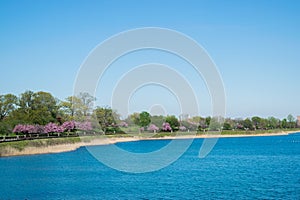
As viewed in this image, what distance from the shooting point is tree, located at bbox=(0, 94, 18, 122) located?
67.6 metres

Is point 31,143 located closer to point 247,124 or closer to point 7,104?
point 7,104

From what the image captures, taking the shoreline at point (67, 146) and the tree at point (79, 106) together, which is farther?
the tree at point (79, 106)

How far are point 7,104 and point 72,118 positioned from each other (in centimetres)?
1181

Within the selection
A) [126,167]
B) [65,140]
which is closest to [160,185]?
[126,167]

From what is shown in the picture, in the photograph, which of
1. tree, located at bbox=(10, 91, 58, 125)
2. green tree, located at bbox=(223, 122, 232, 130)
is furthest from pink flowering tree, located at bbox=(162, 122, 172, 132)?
tree, located at bbox=(10, 91, 58, 125)

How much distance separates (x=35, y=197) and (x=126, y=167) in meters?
13.5

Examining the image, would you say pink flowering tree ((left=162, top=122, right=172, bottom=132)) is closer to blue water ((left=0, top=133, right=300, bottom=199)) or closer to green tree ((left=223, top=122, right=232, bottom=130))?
green tree ((left=223, top=122, right=232, bottom=130))

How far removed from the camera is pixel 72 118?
72750mm

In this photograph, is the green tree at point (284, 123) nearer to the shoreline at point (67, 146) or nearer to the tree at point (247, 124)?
the tree at point (247, 124)

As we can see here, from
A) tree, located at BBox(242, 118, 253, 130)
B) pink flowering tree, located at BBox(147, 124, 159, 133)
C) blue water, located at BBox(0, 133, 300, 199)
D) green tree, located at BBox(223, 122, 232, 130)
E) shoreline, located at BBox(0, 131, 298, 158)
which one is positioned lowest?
blue water, located at BBox(0, 133, 300, 199)

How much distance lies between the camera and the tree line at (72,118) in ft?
196

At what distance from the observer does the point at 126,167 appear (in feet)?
110

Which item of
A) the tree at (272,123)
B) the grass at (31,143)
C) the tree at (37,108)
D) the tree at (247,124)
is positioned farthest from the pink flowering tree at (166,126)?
the tree at (272,123)

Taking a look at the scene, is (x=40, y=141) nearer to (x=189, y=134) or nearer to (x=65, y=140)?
(x=65, y=140)
